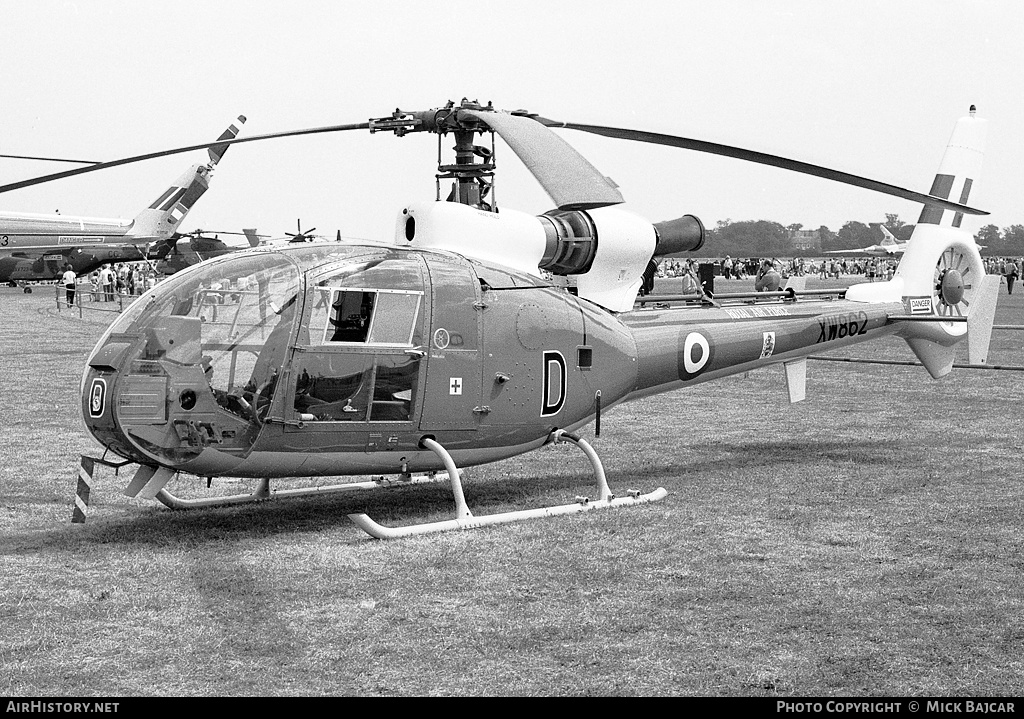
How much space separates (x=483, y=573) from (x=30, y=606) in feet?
8.37

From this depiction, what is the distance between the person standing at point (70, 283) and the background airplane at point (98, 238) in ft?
0.85

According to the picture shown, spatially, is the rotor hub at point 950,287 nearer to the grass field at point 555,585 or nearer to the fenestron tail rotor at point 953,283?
the fenestron tail rotor at point 953,283

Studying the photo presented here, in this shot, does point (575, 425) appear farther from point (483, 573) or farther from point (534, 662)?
point (534, 662)

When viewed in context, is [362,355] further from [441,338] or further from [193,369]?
[193,369]

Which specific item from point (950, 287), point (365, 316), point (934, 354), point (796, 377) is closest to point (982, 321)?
point (950, 287)

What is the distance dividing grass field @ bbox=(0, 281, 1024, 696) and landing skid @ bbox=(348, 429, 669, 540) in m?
0.13

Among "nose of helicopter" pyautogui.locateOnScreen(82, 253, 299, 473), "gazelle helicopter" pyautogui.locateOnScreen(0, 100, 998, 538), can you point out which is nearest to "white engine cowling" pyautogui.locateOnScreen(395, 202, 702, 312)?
"gazelle helicopter" pyautogui.locateOnScreen(0, 100, 998, 538)

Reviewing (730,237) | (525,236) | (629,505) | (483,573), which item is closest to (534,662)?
(483,573)

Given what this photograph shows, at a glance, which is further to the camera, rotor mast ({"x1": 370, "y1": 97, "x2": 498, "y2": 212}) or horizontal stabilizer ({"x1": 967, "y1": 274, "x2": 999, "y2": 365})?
horizontal stabilizer ({"x1": 967, "y1": 274, "x2": 999, "y2": 365})

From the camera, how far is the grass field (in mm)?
5355

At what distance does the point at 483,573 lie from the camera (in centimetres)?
705

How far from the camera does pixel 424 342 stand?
8.20m

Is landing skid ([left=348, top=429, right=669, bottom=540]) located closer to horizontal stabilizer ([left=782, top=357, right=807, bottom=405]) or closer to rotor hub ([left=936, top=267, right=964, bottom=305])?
horizontal stabilizer ([left=782, top=357, right=807, bottom=405])

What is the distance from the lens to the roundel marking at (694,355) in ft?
33.3
